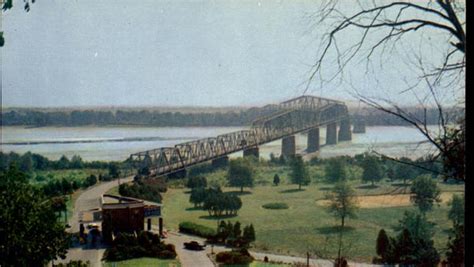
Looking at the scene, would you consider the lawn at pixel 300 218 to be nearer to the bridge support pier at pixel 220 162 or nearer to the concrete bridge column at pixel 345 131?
the bridge support pier at pixel 220 162

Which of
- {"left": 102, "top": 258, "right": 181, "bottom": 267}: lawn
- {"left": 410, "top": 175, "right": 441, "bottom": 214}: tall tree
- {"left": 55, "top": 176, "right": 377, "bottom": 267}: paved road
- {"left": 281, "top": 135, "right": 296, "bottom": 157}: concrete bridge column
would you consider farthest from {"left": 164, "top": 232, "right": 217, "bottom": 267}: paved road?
{"left": 410, "top": 175, "right": 441, "bottom": 214}: tall tree

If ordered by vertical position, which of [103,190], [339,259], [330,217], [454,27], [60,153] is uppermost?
[454,27]

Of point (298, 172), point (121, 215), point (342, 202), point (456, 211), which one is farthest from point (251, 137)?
point (456, 211)

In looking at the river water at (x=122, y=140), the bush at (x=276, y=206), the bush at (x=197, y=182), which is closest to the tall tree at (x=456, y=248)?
the river water at (x=122, y=140)

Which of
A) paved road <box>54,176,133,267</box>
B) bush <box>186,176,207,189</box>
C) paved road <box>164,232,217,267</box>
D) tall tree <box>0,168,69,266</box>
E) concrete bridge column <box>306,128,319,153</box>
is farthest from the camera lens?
concrete bridge column <box>306,128,319,153</box>

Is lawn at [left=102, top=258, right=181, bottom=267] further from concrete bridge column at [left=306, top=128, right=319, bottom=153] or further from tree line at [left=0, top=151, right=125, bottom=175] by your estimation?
concrete bridge column at [left=306, top=128, right=319, bottom=153]

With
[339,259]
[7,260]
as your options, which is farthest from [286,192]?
[7,260]

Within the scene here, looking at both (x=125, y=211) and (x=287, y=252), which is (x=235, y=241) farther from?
(x=125, y=211)
